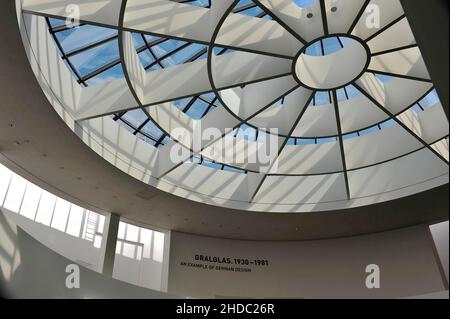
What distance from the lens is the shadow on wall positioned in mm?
12805

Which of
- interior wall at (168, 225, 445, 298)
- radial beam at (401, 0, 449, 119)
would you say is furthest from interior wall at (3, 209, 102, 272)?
radial beam at (401, 0, 449, 119)

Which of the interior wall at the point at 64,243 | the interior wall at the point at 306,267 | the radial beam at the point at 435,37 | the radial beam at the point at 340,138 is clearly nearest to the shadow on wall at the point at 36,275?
the interior wall at the point at 64,243

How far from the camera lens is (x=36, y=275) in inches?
565

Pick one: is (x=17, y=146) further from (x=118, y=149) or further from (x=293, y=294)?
(x=293, y=294)

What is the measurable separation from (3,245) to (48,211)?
7.71 m

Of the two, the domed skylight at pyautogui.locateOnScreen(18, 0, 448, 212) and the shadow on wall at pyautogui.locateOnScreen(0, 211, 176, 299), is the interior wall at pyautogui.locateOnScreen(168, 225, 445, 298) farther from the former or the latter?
the shadow on wall at pyautogui.locateOnScreen(0, 211, 176, 299)

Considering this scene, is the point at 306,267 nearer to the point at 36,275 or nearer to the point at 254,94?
the point at 254,94

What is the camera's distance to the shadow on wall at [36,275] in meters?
12.8

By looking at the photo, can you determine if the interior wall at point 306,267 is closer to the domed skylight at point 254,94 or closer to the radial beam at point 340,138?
the domed skylight at point 254,94

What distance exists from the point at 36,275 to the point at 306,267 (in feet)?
49.7

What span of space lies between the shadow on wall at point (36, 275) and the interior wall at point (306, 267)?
5.42 metres

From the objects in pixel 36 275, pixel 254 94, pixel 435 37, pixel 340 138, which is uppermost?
pixel 254 94

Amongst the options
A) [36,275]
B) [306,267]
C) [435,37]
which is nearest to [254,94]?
[36,275]
